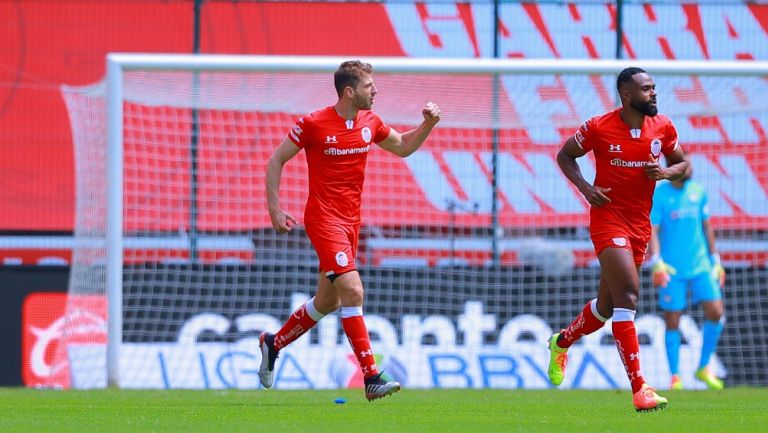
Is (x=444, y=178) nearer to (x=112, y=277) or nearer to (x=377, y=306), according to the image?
(x=377, y=306)

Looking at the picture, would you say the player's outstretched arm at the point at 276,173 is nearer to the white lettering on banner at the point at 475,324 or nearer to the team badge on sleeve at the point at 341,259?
the team badge on sleeve at the point at 341,259

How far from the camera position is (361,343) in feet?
29.1

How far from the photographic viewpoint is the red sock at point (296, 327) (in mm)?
9531

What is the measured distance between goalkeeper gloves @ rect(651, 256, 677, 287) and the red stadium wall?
4841 millimetres

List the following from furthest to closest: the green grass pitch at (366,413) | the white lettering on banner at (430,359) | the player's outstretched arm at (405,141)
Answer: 1. the white lettering on banner at (430,359)
2. the player's outstretched arm at (405,141)
3. the green grass pitch at (366,413)

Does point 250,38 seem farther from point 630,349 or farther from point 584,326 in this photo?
point 630,349

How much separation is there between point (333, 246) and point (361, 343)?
65cm

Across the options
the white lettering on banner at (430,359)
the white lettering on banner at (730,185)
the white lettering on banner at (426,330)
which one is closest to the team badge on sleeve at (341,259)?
the white lettering on banner at (430,359)

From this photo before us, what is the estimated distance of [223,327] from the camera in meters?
13.6

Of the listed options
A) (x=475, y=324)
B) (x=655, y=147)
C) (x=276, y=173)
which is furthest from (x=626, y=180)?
(x=475, y=324)

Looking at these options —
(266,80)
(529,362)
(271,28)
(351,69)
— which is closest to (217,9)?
(271,28)

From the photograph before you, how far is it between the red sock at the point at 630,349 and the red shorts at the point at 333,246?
176cm

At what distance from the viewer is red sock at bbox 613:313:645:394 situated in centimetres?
815

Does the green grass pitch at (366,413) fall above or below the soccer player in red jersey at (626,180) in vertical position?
below
